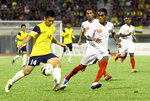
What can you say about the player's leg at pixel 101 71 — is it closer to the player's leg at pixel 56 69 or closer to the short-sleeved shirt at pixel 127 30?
the player's leg at pixel 56 69

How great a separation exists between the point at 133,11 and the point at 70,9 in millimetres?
6395

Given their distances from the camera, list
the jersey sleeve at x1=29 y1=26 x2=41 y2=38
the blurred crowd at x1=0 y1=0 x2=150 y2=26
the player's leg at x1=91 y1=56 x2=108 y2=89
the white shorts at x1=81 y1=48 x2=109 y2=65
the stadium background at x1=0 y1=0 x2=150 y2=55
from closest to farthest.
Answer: the jersey sleeve at x1=29 y1=26 x2=41 y2=38, the player's leg at x1=91 y1=56 x2=108 y2=89, the white shorts at x1=81 y1=48 x2=109 y2=65, the stadium background at x1=0 y1=0 x2=150 y2=55, the blurred crowd at x1=0 y1=0 x2=150 y2=26

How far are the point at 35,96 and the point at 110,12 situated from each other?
30518 mm

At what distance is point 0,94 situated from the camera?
26.9 ft

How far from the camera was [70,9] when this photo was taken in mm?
38125

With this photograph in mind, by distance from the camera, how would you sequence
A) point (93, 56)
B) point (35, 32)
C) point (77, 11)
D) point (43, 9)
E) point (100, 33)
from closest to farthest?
1. point (35, 32)
2. point (100, 33)
3. point (93, 56)
4. point (43, 9)
5. point (77, 11)

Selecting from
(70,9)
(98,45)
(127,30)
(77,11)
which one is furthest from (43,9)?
(98,45)

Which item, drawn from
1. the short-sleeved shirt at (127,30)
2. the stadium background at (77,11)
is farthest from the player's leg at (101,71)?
the stadium background at (77,11)

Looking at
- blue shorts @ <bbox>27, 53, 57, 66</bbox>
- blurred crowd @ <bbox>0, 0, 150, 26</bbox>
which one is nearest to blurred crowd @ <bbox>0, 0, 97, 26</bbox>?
blurred crowd @ <bbox>0, 0, 150, 26</bbox>

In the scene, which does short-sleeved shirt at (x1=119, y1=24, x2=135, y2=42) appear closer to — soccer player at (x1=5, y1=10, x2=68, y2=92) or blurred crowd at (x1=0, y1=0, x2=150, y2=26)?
soccer player at (x1=5, y1=10, x2=68, y2=92)

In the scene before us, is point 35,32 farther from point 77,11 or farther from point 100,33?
point 77,11

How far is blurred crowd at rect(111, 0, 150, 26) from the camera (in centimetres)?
3666

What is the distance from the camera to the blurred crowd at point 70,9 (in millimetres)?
36656

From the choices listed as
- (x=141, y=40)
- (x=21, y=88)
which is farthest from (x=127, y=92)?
(x=141, y=40)
